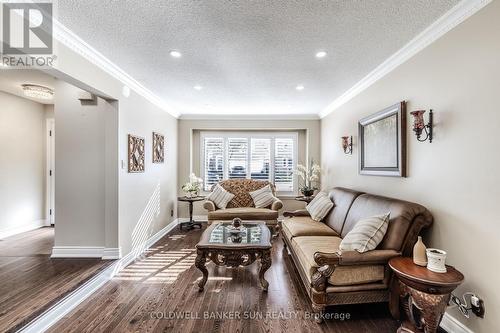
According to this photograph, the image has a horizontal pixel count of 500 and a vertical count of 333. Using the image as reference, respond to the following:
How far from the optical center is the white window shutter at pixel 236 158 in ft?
19.6

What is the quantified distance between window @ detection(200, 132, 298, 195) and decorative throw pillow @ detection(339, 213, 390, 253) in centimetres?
370

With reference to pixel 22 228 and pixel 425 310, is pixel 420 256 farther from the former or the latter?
pixel 22 228

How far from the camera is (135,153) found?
3.62 meters

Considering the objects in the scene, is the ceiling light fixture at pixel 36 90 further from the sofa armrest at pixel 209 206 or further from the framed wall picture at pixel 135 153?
the sofa armrest at pixel 209 206

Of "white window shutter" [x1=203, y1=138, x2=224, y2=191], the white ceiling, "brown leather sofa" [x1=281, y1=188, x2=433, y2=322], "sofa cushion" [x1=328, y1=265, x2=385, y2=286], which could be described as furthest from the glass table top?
the white ceiling

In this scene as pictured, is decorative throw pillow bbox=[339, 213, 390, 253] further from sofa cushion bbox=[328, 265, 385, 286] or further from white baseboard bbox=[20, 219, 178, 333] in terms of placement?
white baseboard bbox=[20, 219, 178, 333]

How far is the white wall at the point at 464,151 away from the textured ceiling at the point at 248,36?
353mm

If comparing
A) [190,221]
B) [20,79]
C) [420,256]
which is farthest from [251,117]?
[420,256]

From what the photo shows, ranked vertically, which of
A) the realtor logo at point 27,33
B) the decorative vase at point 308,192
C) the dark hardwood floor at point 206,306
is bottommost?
the dark hardwood floor at point 206,306

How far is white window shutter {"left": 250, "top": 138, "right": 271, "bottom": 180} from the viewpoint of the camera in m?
5.96

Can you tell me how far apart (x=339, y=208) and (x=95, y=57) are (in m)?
3.68

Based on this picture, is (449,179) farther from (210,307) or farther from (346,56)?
(210,307)

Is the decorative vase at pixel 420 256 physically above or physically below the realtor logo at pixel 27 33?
below

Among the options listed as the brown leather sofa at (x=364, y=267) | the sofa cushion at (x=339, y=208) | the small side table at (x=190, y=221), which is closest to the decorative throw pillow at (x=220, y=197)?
the small side table at (x=190, y=221)
